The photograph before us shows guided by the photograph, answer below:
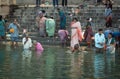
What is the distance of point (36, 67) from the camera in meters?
13.6

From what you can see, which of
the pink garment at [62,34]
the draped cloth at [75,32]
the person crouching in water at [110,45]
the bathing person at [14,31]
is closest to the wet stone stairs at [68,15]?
the pink garment at [62,34]

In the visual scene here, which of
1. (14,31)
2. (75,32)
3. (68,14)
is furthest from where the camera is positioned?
(68,14)

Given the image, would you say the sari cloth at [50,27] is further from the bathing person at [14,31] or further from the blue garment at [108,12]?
the blue garment at [108,12]

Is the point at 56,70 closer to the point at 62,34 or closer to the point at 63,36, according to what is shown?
the point at 63,36

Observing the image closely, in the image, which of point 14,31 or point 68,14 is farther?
point 68,14

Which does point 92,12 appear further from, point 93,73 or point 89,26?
point 93,73

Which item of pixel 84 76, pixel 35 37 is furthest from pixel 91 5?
pixel 84 76

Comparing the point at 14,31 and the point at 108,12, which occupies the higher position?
the point at 108,12

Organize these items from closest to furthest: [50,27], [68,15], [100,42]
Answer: [100,42], [50,27], [68,15]

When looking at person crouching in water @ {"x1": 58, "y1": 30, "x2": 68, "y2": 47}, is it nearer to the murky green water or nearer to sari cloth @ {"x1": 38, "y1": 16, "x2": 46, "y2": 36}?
sari cloth @ {"x1": 38, "y1": 16, "x2": 46, "y2": 36}

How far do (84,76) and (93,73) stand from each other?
27.5 inches

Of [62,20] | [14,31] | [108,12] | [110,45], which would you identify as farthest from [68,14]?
[110,45]

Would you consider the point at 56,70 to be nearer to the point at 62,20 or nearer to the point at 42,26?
the point at 42,26

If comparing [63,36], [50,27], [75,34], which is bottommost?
[63,36]
